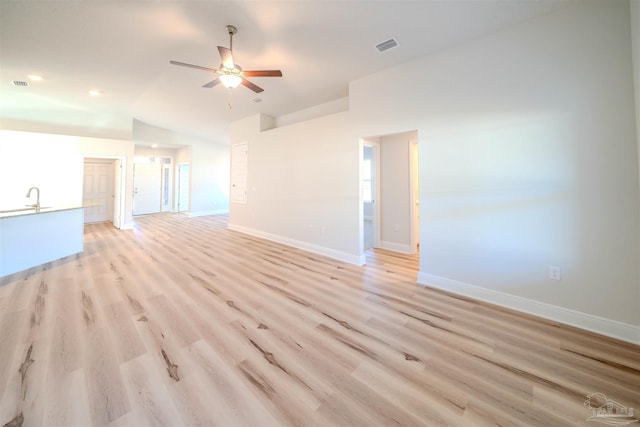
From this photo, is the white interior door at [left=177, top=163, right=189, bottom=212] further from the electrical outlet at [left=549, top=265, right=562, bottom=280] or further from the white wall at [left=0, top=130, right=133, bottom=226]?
the electrical outlet at [left=549, top=265, right=562, bottom=280]

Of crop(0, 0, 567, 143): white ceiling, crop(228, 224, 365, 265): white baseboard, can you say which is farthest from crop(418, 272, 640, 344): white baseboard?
crop(0, 0, 567, 143): white ceiling

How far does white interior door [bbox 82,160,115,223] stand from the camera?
720cm

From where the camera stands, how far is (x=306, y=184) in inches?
183

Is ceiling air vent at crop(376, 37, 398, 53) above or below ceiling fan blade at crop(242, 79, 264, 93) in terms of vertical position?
above

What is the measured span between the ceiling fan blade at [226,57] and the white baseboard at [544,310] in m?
3.57

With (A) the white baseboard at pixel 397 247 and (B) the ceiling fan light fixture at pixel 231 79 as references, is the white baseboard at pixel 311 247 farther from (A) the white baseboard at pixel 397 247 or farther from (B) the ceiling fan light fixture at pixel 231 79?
(B) the ceiling fan light fixture at pixel 231 79

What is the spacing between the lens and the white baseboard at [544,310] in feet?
6.47

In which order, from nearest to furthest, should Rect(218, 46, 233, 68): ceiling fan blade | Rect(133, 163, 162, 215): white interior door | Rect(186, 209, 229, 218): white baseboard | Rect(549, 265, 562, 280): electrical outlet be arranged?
Rect(549, 265, 562, 280): electrical outlet < Rect(218, 46, 233, 68): ceiling fan blade < Rect(186, 209, 229, 218): white baseboard < Rect(133, 163, 162, 215): white interior door

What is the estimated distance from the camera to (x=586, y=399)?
1.40m

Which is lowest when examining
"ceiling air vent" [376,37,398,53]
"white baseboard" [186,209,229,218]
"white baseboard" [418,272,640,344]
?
"white baseboard" [418,272,640,344]

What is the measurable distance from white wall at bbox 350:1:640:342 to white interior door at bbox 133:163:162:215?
10246 mm

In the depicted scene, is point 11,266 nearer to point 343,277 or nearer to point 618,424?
point 343,277

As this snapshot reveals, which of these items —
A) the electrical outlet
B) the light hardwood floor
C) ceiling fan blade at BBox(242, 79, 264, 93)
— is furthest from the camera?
ceiling fan blade at BBox(242, 79, 264, 93)

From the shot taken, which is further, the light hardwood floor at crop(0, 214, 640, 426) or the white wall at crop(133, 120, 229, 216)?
the white wall at crop(133, 120, 229, 216)
